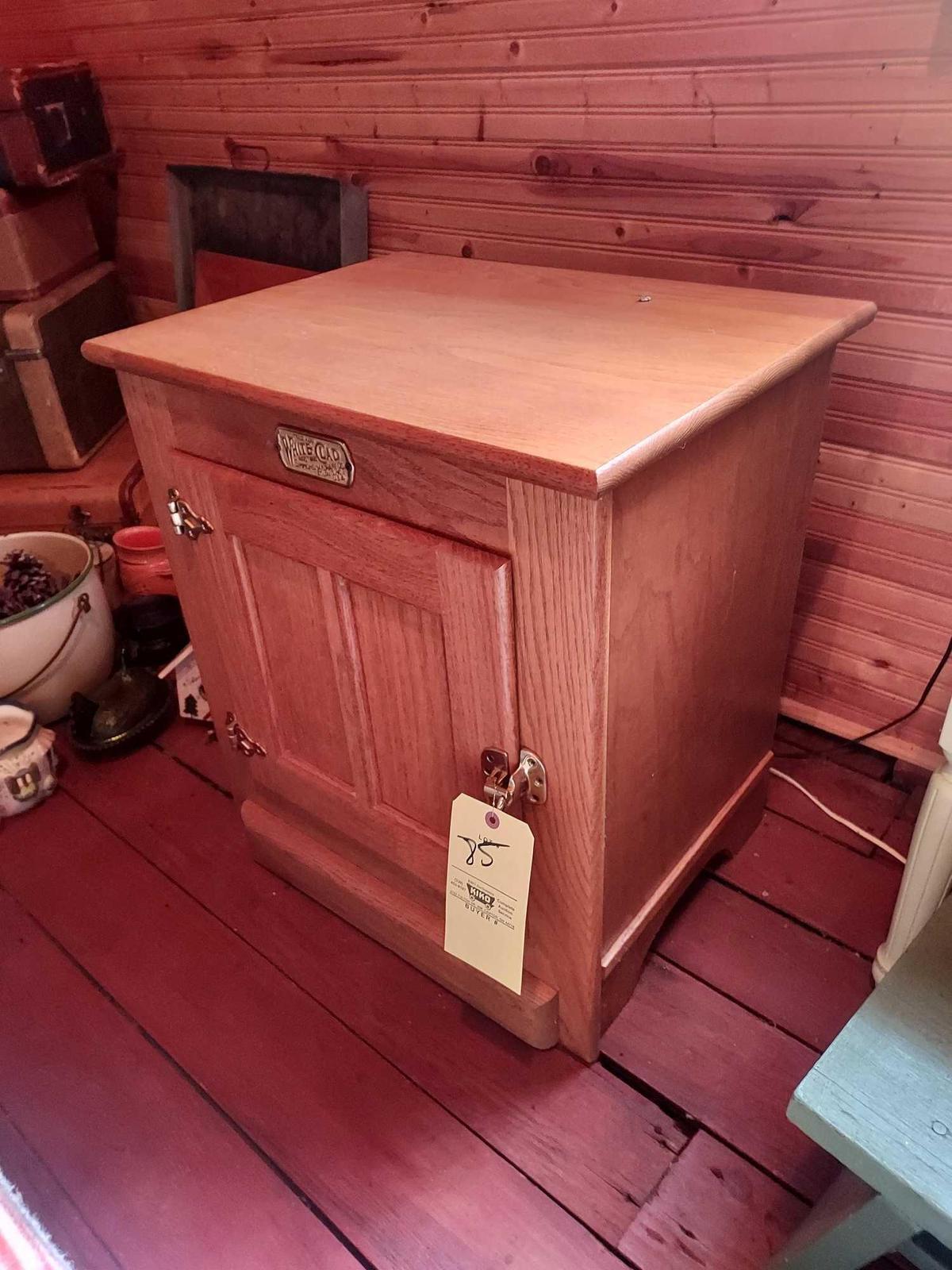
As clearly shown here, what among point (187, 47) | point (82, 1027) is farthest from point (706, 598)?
point (187, 47)

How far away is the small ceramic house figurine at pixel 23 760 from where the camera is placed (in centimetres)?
122

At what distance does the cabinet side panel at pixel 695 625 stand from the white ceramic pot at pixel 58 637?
2.96 feet

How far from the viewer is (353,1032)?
96 centimetres

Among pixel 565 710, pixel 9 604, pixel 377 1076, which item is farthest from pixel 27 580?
pixel 565 710

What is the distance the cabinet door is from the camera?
2.33 ft

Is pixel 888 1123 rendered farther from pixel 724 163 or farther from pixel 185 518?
pixel 724 163

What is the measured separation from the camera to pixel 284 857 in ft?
3.57

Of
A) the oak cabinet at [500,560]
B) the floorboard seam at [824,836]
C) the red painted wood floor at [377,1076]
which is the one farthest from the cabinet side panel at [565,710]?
the floorboard seam at [824,836]

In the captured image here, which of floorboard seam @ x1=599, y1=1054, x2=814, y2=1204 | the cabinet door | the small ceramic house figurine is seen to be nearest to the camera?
the cabinet door

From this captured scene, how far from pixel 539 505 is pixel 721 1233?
2.13 ft

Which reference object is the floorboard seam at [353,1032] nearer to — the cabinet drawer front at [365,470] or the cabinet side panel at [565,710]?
the cabinet side panel at [565,710]

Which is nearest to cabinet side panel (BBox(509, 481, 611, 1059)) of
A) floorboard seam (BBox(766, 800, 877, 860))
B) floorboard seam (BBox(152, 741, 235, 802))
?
floorboard seam (BBox(766, 800, 877, 860))

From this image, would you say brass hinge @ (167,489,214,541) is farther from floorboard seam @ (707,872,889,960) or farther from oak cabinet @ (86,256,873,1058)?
floorboard seam @ (707,872,889,960)

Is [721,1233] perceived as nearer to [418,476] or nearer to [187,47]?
[418,476]
